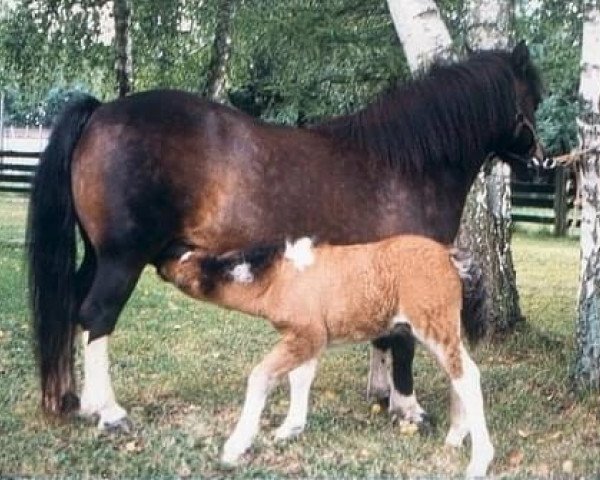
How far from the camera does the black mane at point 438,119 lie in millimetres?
6098

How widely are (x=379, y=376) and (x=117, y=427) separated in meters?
1.59

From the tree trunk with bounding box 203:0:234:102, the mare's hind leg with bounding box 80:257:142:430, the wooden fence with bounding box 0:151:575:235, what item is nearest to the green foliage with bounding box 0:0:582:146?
the tree trunk with bounding box 203:0:234:102

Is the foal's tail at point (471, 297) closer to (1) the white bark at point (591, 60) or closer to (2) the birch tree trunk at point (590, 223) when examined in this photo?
(2) the birch tree trunk at point (590, 223)

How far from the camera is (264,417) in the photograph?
19.5 feet

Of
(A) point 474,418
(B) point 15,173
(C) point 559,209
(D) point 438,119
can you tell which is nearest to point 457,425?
(A) point 474,418

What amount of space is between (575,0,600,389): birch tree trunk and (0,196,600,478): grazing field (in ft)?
0.72

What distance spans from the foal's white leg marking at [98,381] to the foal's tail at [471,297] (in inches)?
70.3

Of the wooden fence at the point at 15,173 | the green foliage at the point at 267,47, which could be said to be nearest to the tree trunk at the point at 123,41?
the green foliage at the point at 267,47

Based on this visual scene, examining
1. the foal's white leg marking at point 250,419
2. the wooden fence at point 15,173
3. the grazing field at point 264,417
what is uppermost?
the foal's white leg marking at point 250,419

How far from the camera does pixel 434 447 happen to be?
18.0 feet

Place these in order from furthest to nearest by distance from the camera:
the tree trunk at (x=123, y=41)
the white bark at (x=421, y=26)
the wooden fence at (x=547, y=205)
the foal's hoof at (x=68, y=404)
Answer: the wooden fence at (x=547, y=205) → the tree trunk at (x=123, y=41) → the white bark at (x=421, y=26) → the foal's hoof at (x=68, y=404)

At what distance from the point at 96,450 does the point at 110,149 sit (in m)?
1.49

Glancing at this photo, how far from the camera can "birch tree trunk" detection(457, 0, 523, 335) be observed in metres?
8.32

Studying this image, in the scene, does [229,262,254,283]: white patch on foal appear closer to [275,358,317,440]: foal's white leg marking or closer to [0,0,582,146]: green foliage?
[275,358,317,440]: foal's white leg marking
